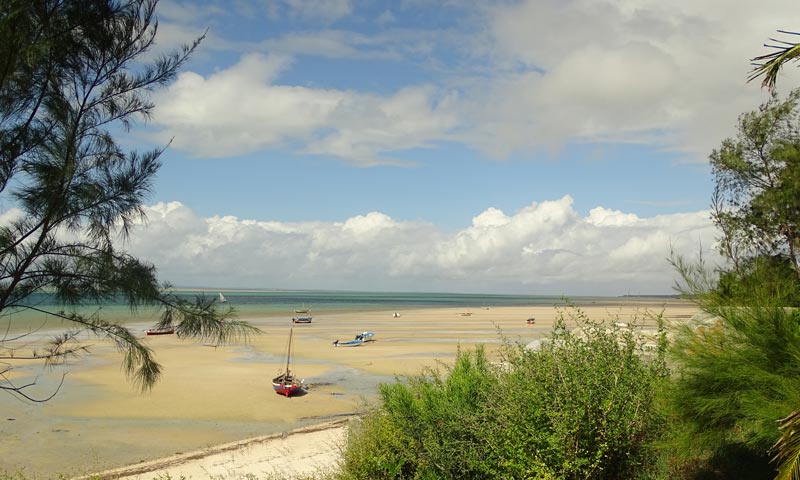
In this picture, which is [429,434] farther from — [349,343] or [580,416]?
[349,343]

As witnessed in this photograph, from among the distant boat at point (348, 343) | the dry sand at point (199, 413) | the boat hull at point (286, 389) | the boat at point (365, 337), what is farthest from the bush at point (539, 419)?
the boat at point (365, 337)

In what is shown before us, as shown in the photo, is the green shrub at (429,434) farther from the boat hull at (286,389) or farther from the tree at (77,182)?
the boat hull at (286,389)

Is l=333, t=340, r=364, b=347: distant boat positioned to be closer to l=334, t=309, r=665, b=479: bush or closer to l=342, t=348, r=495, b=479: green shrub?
l=342, t=348, r=495, b=479: green shrub

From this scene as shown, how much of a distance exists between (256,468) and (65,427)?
868 cm

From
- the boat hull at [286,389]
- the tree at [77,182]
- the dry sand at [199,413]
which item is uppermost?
the tree at [77,182]

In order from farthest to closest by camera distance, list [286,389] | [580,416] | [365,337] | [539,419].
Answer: [365,337], [286,389], [539,419], [580,416]

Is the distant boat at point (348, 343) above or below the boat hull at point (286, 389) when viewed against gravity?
below

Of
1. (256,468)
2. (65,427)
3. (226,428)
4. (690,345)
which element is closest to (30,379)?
(65,427)

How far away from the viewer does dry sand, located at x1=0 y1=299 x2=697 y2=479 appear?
1322 cm

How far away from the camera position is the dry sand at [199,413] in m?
13.2

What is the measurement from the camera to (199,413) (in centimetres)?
1927

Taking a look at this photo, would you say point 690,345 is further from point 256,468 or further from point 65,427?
point 65,427

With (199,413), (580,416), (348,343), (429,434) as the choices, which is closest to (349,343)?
(348,343)

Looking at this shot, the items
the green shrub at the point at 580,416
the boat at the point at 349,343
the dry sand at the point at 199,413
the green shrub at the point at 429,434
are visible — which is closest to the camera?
the green shrub at the point at 580,416
